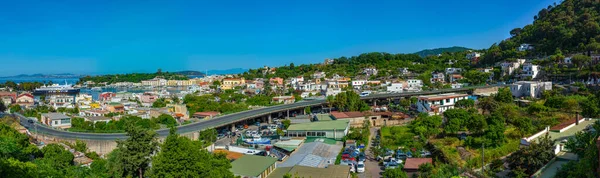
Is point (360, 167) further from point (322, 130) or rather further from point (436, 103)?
point (436, 103)

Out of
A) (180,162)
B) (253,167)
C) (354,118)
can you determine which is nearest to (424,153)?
(253,167)

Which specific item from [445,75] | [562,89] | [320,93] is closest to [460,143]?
[562,89]

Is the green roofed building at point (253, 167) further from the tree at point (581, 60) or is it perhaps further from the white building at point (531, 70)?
the white building at point (531, 70)

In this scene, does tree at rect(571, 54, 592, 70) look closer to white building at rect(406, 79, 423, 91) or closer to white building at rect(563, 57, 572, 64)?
white building at rect(563, 57, 572, 64)

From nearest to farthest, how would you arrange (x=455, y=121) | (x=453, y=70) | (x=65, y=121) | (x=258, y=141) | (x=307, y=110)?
(x=455, y=121)
(x=258, y=141)
(x=65, y=121)
(x=307, y=110)
(x=453, y=70)

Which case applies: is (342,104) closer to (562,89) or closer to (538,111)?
(538,111)

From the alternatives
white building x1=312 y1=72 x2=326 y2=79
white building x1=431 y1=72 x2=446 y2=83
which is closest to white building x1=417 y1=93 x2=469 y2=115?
white building x1=431 y1=72 x2=446 y2=83
